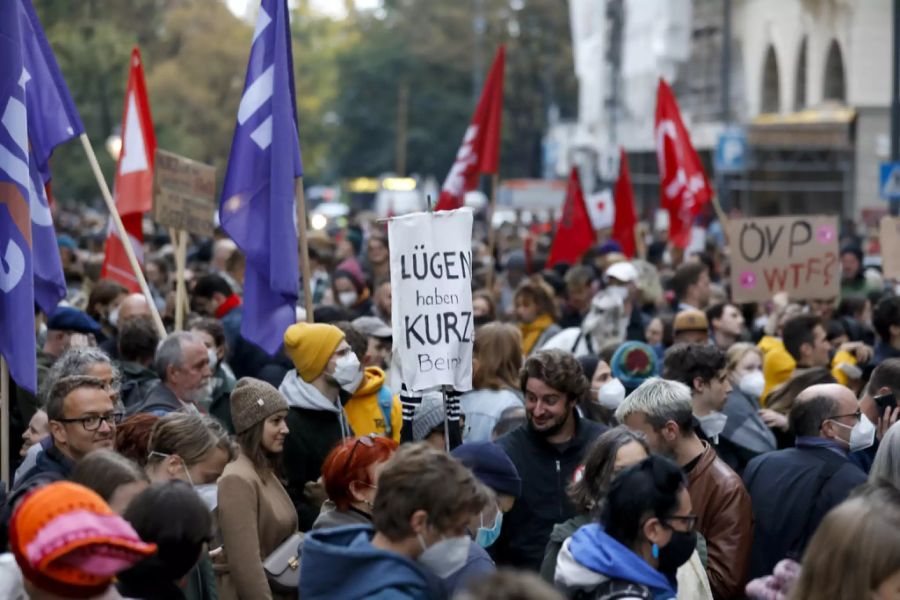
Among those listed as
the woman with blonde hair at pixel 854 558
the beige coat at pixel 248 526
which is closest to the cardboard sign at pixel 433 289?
the beige coat at pixel 248 526

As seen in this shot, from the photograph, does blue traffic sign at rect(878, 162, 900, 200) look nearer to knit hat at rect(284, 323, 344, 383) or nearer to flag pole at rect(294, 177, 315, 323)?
flag pole at rect(294, 177, 315, 323)

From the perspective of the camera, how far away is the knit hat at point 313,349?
759cm

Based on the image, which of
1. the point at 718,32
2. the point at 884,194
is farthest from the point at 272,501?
the point at 718,32

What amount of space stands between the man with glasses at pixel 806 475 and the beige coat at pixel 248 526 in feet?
5.95

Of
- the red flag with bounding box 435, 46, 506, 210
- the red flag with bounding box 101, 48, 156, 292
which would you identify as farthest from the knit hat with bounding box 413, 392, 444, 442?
the red flag with bounding box 435, 46, 506, 210

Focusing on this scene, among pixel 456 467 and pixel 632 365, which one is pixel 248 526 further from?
pixel 632 365

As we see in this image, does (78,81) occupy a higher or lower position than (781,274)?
higher

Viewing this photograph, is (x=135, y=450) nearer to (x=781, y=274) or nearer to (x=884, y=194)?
(x=781, y=274)

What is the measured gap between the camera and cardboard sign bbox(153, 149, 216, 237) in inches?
482

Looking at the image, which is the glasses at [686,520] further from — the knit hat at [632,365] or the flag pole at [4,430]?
the knit hat at [632,365]

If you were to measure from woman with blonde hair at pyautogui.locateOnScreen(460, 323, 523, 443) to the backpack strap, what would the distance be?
368mm

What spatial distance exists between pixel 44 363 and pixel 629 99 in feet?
159

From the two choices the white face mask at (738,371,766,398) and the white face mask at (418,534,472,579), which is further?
the white face mask at (738,371,766,398)

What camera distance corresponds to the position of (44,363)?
9547 millimetres
